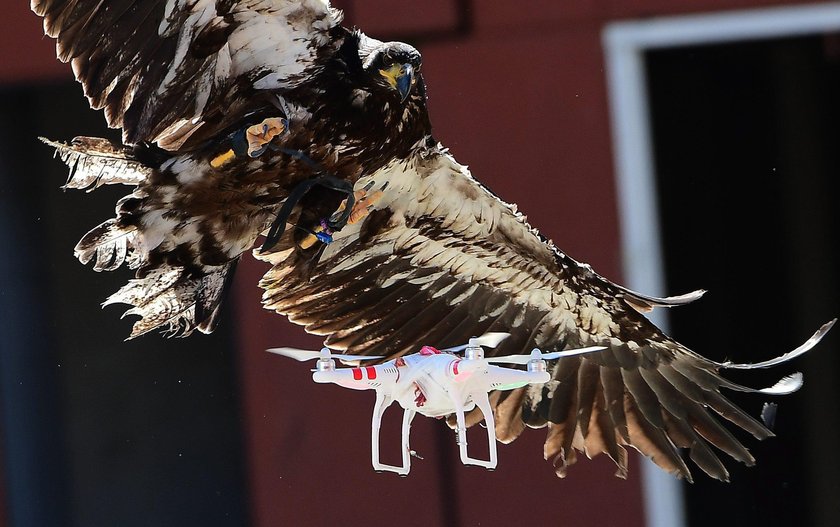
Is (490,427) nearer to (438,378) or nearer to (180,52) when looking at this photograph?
(438,378)

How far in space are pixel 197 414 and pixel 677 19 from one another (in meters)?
2.30

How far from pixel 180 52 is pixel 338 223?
651 millimetres

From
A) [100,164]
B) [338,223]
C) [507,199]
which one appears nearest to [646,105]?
[507,199]

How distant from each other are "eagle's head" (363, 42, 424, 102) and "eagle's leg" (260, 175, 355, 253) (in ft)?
1.00

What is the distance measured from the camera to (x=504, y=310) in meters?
4.39

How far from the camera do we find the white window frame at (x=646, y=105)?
4.70 meters

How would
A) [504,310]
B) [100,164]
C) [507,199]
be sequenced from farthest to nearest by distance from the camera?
1. [507,199]
2. [504,310]
3. [100,164]

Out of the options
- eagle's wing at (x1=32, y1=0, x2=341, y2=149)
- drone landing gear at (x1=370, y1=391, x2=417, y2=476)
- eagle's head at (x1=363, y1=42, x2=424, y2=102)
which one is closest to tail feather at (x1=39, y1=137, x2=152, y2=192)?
eagle's wing at (x1=32, y1=0, x2=341, y2=149)

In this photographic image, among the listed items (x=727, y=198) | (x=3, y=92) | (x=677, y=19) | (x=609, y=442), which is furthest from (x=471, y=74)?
(x=3, y=92)

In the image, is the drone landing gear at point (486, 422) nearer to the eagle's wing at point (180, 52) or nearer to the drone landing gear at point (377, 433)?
the drone landing gear at point (377, 433)

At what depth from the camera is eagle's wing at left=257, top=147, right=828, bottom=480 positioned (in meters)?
4.09

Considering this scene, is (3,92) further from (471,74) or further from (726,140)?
(726,140)

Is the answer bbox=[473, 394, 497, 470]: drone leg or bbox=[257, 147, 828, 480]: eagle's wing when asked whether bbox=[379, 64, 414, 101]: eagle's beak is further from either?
bbox=[473, 394, 497, 470]: drone leg

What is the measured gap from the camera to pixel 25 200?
212 inches
